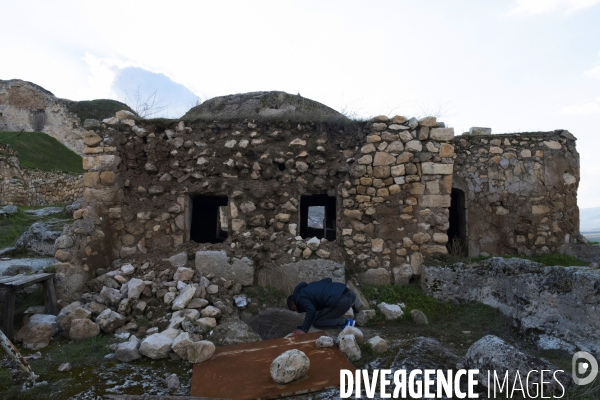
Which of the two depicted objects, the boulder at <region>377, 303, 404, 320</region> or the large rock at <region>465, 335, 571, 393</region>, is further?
the boulder at <region>377, 303, 404, 320</region>

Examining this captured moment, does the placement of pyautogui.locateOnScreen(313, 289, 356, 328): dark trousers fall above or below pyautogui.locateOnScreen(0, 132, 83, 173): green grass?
below

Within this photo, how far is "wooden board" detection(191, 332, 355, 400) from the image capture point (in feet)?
10.6

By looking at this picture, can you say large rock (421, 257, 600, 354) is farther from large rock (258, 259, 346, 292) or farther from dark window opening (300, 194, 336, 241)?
dark window opening (300, 194, 336, 241)

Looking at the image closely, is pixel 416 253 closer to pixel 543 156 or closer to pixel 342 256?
pixel 342 256

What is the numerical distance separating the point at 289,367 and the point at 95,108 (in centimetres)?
2729

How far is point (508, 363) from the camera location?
3186 millimetres

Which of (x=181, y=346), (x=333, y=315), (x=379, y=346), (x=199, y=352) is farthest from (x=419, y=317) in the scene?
(x=181, y=346)

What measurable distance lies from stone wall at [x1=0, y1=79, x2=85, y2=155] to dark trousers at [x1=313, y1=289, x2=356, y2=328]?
25023 millimetres

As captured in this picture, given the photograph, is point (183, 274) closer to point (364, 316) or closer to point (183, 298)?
point (183, 298)

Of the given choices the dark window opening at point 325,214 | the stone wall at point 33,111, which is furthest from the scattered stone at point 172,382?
the stone wall at point 33,111

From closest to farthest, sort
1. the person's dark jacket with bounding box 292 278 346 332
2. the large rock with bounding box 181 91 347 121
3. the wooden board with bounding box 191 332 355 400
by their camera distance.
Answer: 1. the wooden board with bounding box 191 332 355 400
2. the person's dark jacket with bounding box 292 278 346 332
3. the large rock with bounding box 181 91 347 121

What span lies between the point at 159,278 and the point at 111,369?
6.21 feet

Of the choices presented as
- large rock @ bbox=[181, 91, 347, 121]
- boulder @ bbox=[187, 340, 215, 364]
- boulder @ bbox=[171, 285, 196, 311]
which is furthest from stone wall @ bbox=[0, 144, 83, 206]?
boulder @ bbox=[187, 340, 215, 364]

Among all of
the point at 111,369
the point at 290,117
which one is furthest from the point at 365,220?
the point at 111,369
